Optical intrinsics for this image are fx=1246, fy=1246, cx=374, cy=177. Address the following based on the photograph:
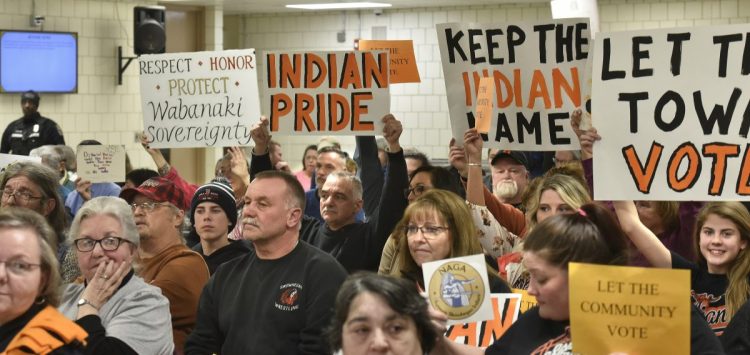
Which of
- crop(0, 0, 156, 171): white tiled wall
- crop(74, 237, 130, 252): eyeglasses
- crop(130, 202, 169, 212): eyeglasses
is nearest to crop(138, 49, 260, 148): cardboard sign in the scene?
crop(130, 202, 169, 212): eyeglasses

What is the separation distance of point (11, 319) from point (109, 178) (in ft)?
17.9

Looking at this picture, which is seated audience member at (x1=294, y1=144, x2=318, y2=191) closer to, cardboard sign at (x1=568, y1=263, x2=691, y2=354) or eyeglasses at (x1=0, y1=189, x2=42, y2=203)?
eyeglasses at (x1=0, y1=189, x2=42, y2=203)

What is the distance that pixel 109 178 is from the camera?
923 cm

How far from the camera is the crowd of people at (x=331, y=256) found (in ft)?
12.3

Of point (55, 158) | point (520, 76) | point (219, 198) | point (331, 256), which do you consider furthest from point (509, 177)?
point (55, 158)

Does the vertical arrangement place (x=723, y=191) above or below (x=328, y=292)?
above

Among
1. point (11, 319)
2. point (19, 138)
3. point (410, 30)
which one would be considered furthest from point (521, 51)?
point (410, 30)

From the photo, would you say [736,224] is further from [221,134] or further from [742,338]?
[221,134]

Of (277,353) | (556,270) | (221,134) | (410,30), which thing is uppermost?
(410,30)

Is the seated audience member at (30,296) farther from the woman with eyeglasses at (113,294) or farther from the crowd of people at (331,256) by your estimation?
the woman with eyeglasses at (113,294)

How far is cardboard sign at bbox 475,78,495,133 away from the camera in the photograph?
641 cm

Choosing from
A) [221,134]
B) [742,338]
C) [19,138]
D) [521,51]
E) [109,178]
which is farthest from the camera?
[19,138]

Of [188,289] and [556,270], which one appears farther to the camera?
[188,289]

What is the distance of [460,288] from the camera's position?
4.26 metres
